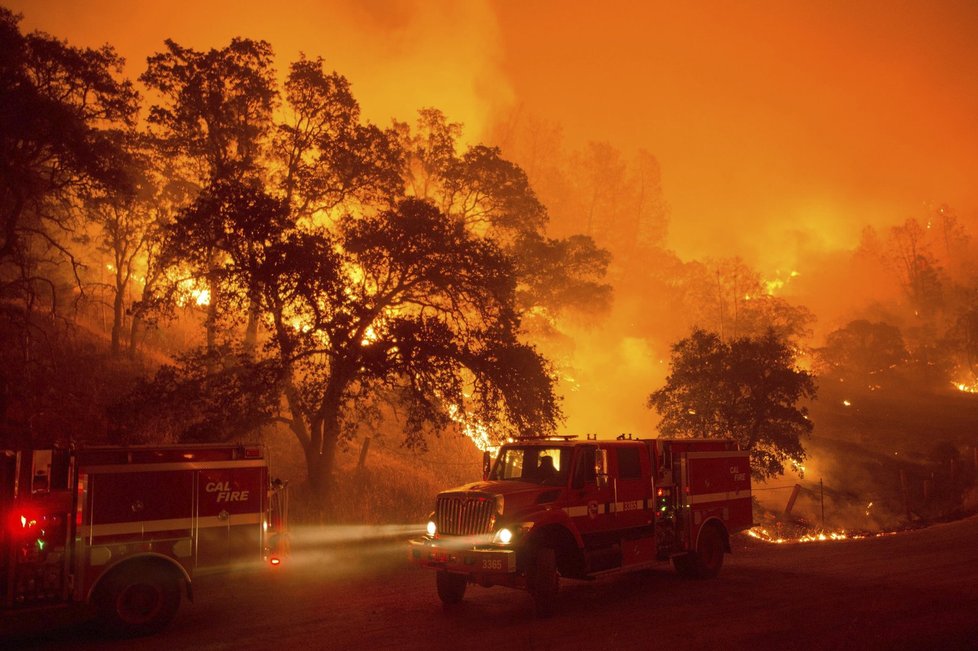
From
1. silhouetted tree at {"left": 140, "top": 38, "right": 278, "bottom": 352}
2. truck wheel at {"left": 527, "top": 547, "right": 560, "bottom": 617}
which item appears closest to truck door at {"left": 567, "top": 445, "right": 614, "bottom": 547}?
truck wheel at {"left": 527, "top": 547, "right": 560, "bottom": 617}

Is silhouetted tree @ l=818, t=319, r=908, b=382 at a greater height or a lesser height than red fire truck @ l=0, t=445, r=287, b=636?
greater

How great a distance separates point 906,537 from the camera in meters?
20.4

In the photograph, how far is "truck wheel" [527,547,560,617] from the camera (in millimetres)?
10852

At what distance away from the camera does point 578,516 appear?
11.7 meters

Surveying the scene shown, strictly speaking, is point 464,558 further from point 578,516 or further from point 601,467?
point 601,467

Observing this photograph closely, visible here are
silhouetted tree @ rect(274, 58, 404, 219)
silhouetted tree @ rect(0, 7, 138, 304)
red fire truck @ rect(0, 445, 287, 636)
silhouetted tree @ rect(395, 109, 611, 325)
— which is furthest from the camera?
silhouetted tree @ rect(395, 109, 611, 325)

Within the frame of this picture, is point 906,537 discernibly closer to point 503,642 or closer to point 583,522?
point 583,522

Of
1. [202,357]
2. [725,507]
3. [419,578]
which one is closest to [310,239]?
[202,357]

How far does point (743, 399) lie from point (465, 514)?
64.5 feet

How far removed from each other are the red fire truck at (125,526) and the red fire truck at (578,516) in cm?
294

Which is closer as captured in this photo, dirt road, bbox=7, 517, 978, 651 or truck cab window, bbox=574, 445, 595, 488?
dirt road, bbox=7, 517, 978, 651

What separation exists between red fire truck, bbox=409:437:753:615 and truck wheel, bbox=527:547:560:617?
0.02m

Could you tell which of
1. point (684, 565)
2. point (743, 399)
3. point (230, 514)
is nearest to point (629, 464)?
point (684, 565)

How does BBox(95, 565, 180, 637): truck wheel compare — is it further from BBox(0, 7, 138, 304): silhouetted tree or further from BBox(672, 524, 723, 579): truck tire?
BBox(0, 7, 138, 304): silhouetted tree
